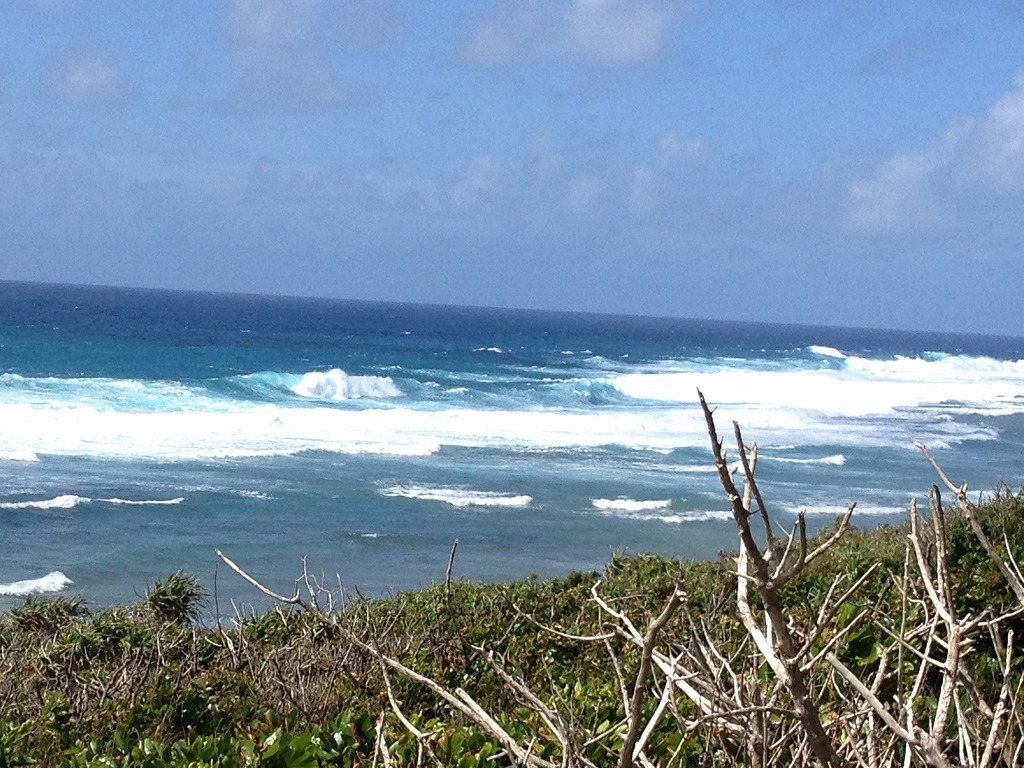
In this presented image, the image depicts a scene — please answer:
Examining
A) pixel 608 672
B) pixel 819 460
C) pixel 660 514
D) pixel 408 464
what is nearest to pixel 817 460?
pixel 819 460

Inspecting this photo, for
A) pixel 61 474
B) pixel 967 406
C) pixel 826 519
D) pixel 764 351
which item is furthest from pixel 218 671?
pixel 764 351

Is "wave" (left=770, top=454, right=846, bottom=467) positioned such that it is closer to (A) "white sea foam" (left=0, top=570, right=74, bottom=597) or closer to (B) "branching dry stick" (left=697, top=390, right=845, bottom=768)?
(A) "white sea foam" (left=0, top=570, right=74, bottom=597)

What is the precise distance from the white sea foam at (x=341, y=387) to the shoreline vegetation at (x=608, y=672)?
36.6m

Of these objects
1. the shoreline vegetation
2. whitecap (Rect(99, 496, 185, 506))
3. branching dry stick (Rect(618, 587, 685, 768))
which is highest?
branching dry stick (Rect(618, 587, 685, 768))

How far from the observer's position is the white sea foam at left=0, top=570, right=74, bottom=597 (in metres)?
15.3

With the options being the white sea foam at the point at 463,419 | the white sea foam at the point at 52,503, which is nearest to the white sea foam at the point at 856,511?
the white sea foam at the point at 463,419

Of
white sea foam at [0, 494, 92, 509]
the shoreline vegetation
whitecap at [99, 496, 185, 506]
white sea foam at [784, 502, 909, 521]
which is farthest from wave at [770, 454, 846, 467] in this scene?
the shoreline vegetation

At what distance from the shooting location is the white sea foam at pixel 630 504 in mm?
22406

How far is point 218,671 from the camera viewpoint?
19.8 feet

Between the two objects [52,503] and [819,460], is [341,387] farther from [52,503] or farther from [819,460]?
[52,503]

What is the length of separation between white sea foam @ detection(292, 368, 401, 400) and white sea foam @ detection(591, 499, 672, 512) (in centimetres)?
2353

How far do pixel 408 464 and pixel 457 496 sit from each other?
14.9 ft

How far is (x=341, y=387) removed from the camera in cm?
4850

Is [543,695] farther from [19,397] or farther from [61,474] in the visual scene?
[19,397]
